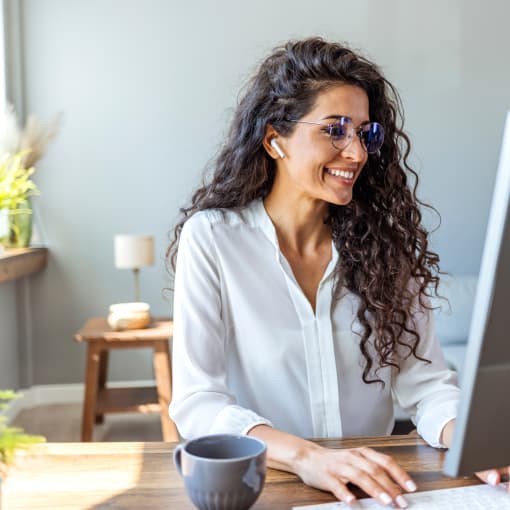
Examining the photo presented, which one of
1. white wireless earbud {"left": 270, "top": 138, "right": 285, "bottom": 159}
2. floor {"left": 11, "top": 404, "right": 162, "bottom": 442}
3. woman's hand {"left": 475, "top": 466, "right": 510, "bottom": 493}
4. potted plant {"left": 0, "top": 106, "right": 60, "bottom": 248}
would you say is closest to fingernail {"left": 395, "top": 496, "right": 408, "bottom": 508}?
woman's hand {"left": 475, "top": 466, "right": 510, "bottom": 493}

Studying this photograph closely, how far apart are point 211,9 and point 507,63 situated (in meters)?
1.73

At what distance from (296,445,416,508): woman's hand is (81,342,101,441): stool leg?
2396mm

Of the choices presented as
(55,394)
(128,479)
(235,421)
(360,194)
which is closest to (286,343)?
(235,421)

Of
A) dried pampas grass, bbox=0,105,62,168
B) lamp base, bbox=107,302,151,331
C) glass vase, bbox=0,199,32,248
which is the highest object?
dried pampas grass, bbox=0,105,62,168

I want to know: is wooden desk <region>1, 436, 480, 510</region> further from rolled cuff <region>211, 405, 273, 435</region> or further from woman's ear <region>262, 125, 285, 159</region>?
woman's ear <region>262, 125, 285, 159</region>

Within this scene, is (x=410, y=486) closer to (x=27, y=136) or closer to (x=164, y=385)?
(x=164, y=385)

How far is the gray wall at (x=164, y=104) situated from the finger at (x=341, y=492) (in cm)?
319

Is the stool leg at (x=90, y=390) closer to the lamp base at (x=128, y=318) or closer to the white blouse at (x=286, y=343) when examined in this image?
the lamp base at (x=128, y=318)

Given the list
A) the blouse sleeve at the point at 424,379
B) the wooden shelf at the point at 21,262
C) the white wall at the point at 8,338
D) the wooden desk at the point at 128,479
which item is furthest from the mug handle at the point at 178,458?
the white wall at the point at 8,338

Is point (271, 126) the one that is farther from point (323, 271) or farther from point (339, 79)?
point (323, 271)

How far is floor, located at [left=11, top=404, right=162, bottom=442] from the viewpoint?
350 centimetres

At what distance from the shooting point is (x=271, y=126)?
1537mm

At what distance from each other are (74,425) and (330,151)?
106 inches

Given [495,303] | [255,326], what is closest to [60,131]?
[255,326]
